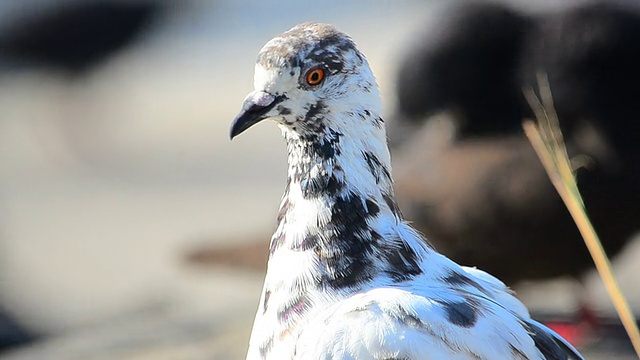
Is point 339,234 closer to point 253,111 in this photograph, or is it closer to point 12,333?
point 253,111

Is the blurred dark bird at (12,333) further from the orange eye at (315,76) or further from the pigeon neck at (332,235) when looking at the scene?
the orange eye at (315,76)

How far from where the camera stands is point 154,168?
4.33 meters

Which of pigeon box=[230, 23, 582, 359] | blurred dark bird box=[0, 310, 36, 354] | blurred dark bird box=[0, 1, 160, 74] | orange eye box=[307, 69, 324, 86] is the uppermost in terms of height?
blurred dark bird box=[0, 1, 160, 74]

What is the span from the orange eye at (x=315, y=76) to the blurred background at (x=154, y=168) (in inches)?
73.5

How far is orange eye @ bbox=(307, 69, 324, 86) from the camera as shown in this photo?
7.57 ft

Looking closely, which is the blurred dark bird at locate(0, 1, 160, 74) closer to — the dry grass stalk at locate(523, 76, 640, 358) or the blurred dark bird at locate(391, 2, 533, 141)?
the blurred dark bird at locate(391, 2, 533, 141)

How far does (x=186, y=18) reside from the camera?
14.0 feet

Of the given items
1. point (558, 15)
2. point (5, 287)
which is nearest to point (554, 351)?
point (558, 15)

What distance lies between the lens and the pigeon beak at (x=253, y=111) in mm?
2271

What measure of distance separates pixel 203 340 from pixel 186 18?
1440mm

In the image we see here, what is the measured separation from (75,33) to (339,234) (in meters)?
2.43

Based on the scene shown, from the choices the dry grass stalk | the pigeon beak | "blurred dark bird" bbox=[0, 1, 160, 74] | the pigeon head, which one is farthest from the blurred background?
the pigeon beak

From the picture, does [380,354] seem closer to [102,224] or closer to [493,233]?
Answer: [493,233]

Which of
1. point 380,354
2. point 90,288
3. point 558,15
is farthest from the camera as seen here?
point 90,288
